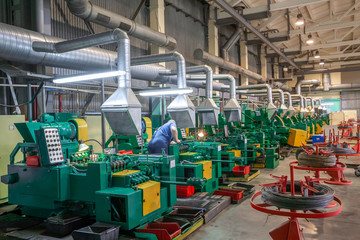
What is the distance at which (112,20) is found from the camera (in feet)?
25.9

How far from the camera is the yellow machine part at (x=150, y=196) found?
4.11m

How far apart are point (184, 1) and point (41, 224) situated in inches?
418

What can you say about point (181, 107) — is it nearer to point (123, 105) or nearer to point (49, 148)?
point (123, 105)

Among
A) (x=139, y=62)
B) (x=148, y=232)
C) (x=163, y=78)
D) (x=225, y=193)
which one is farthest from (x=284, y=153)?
(x=148, y=232)

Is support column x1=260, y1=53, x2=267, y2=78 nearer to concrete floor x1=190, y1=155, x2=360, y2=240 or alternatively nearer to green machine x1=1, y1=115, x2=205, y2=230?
concrete floor x1=190, y1=155, x2=360, y2=240

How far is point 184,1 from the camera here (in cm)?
1284

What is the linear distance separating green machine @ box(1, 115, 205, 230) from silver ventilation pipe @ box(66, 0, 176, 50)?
2.89m

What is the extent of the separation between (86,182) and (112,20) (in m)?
4.89

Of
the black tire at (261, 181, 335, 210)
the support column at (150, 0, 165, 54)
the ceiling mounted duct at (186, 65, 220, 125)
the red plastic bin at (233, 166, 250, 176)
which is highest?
the support column at (150, 0, 165, 54)

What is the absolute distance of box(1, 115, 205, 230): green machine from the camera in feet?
13.1

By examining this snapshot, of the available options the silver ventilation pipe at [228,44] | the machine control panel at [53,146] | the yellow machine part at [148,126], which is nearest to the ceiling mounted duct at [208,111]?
the yellow machine part at [148,126]

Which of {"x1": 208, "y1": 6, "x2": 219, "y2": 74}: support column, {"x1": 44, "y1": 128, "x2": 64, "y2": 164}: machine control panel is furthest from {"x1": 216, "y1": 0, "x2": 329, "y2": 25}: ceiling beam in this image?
{"x1": 44, "y1": 128, "x2": 64, "y2": 164}: machine control panel

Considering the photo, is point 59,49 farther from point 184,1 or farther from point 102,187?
point 184,1

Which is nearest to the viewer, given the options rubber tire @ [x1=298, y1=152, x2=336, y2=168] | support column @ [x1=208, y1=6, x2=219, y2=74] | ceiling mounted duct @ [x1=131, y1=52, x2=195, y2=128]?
rubber tire @ [x1=298, y1=152, x2=336, y2=168]
